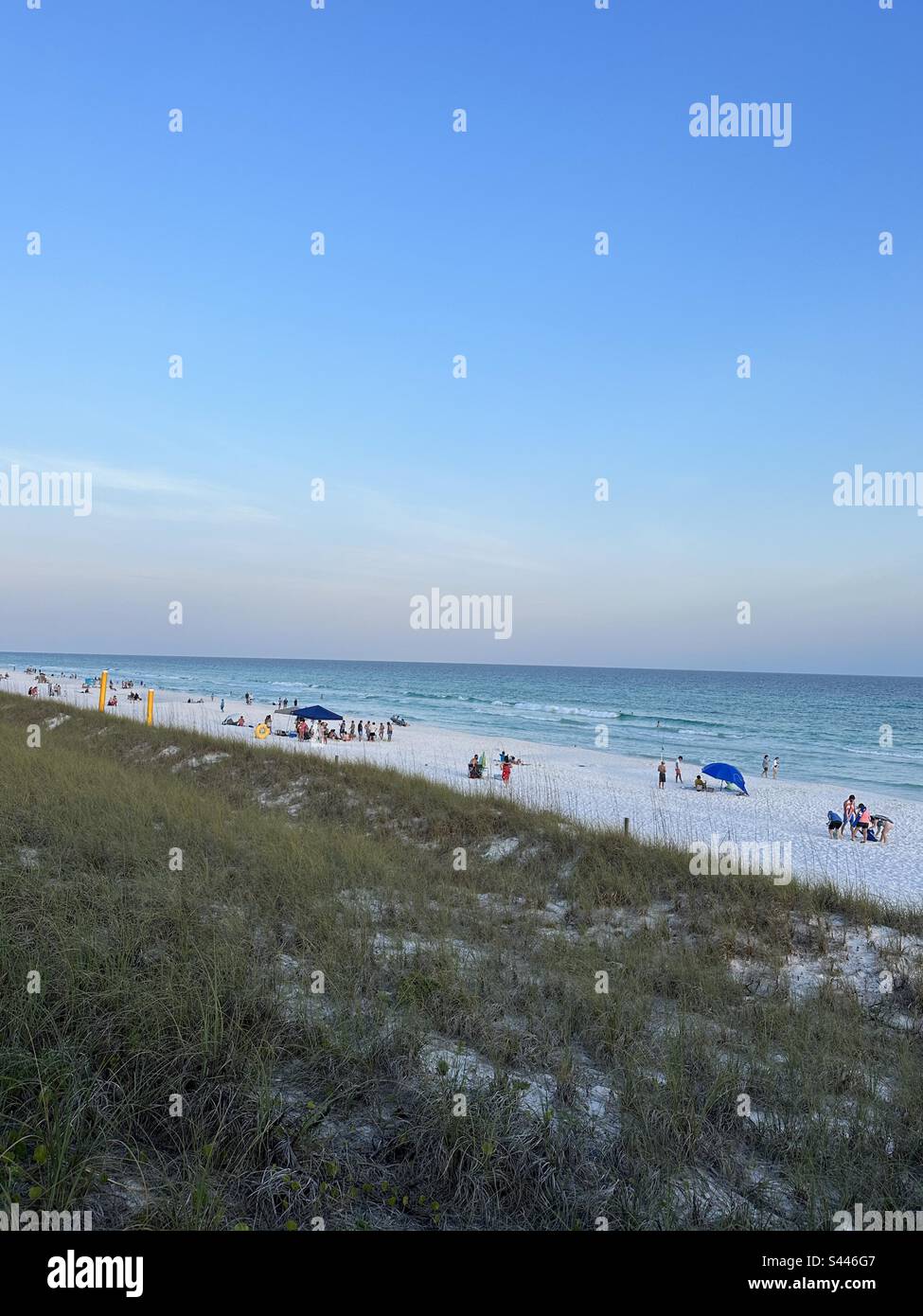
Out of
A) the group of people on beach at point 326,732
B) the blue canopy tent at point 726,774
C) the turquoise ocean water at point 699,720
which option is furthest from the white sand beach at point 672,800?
the turquoise ocean water at point 699,720

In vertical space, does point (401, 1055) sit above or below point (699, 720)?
above

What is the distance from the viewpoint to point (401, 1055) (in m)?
3.85

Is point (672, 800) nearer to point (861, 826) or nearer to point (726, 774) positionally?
point (726, 774)

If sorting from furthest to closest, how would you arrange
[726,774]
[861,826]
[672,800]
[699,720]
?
[699,720] → [726,774] → [672,800] → [861,826]

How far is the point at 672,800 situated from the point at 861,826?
20.6 feet

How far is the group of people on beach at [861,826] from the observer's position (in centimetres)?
2033

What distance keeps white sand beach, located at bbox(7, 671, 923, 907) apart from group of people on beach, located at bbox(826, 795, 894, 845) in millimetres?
363

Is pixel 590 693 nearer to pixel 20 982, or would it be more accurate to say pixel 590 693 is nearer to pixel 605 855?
pixel 605 855

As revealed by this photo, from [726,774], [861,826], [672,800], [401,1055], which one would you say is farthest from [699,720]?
[401,1055]

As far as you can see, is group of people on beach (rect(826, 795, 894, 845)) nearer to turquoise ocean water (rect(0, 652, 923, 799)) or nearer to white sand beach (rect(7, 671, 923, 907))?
white sand beach (rect(7, 671, 923, 907))

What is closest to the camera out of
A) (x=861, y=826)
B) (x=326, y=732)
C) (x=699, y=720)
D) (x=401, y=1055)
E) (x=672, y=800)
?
(x=401, y=1055)

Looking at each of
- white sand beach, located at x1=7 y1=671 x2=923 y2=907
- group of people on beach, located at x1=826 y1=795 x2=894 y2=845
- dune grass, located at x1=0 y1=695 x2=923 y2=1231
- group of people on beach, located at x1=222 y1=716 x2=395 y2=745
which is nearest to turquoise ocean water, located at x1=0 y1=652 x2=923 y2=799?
white sand beach, located at x1=7 y1=671 x2=923 y2=907
